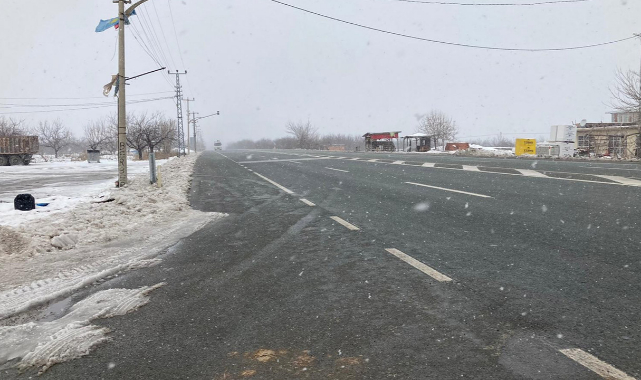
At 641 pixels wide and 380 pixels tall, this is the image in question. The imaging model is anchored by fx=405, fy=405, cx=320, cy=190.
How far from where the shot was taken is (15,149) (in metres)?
35.3

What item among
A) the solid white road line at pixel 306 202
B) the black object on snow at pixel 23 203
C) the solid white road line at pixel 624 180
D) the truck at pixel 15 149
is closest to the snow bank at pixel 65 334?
the solid white road line at pixel 306 202

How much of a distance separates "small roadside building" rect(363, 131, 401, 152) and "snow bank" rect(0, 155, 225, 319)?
185 feet

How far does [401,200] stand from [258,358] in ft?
22.0

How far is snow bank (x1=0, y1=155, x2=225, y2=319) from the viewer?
409 centimetres

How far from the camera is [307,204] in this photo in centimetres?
901

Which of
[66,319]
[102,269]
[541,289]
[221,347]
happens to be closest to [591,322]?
[541,289]

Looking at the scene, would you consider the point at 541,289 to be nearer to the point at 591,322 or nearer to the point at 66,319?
the point at 591,322

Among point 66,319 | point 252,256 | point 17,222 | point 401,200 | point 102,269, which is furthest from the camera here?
point 401,200

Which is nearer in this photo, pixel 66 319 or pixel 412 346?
pixel 412 346

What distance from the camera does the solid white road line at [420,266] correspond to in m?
3.80

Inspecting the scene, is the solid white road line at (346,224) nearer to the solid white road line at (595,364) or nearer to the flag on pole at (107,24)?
the solid white road line at (595,364)

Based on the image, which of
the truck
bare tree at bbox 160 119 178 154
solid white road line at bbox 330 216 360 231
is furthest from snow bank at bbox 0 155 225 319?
bare tree at bbox 160 119 178 154

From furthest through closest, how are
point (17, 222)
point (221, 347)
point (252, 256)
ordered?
point (17, 222)
point (252, 256)
point (221, 347)

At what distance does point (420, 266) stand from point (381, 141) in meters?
62.5
